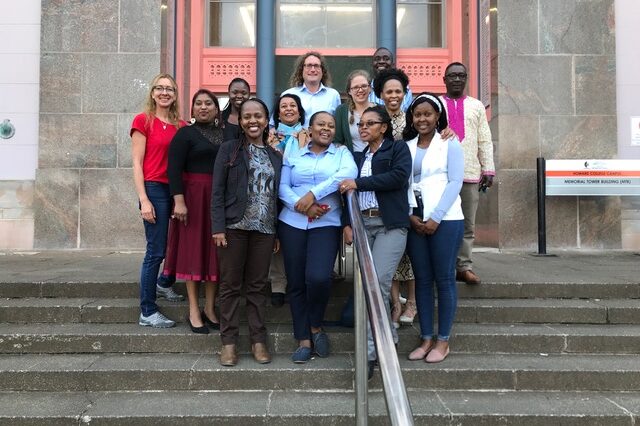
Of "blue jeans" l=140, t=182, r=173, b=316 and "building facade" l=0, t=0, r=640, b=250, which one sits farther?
"building facade" l=0, t=0, r=640, b=250

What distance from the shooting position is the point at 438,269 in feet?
12.0

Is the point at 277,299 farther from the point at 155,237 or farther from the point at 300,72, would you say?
the point at 300,72

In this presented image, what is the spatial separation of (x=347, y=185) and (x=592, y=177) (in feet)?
17.5

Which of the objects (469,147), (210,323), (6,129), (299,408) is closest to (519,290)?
(469,147)

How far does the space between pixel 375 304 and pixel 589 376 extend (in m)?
2.22

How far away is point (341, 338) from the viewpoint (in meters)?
4.00

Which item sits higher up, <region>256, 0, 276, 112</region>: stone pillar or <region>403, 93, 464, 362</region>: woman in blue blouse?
<region>256, 0, 276, 112</region>: stone pillar

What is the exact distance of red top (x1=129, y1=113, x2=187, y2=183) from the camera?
405cm

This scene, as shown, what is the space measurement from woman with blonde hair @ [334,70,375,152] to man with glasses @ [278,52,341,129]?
25 cm

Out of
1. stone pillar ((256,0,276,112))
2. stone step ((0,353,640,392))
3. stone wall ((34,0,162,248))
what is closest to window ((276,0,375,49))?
stone pillar ((256,0,276,112))

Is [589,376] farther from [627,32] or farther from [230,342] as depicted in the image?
[627,32]

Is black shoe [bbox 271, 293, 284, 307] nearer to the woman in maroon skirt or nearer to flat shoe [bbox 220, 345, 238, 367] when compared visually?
the woman in maroon skirt

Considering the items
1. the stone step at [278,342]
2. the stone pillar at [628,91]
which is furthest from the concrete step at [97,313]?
the stone pillar at [628,91]

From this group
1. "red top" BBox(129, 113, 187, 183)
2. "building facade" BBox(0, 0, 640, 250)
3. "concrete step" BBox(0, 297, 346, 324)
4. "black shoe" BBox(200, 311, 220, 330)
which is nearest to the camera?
"red top" BBox(129, 113, 187, 183)
